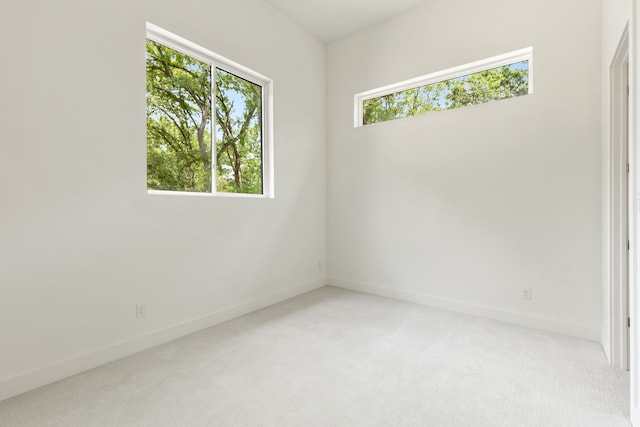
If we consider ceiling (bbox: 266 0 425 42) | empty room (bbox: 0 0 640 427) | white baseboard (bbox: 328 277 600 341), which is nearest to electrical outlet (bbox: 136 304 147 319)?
empty room (bbox: 0 0 640 427)

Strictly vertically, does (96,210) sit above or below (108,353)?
above

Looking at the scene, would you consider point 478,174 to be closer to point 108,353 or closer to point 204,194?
point 204,194

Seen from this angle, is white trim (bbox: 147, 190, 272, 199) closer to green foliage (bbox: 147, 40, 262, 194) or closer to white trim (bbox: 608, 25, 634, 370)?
green foliage (bbox: 147, 40, 262, 194)

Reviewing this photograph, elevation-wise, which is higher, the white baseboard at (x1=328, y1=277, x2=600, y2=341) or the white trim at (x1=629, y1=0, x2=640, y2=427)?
the white trim at (x1=629, y1=0, x2=640, y2=427)

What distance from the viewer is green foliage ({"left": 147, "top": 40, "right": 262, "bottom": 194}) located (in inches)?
105

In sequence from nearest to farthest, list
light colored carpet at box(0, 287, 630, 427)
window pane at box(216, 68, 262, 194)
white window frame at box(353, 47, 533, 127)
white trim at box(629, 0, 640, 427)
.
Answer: white trim at box(629, 0, 640, 427) → light colored carpet at box(0, 287, 630, 427) → white window frame at box(353, 47, 533, 127) → window pane at box(216, 68, 262, 194)

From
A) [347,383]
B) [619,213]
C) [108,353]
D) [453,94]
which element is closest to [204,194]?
[108,353]

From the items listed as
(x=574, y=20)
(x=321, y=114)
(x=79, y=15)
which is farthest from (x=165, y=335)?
(x=574, y=20)

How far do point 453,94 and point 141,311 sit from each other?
350cm

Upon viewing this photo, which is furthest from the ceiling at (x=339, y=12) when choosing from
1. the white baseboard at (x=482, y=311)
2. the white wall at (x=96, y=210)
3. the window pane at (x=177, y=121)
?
the white baseboard at (x=482, y=311)

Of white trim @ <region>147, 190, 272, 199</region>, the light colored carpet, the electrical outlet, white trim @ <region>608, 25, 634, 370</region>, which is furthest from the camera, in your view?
white trim @ <region>147, 190, 272, 199</region>

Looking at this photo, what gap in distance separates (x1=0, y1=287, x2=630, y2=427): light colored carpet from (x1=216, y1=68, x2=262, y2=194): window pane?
57.0 inches

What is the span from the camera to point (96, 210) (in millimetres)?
2199

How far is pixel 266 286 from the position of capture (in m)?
3.49
